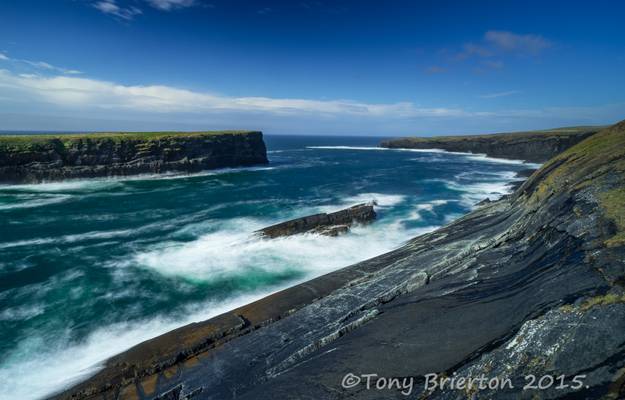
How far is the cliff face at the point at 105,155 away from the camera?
162ft

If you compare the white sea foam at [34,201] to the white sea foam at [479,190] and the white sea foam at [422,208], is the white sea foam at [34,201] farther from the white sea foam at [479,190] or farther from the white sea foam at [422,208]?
the white sea foam at [479,190]

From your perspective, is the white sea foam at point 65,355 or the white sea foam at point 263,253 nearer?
the white sea foam at point 65,355

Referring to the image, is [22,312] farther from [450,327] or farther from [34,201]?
[34,201]

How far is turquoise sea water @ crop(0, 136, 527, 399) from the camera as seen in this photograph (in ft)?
42.0

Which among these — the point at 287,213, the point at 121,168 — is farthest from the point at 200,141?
the point at 287,213

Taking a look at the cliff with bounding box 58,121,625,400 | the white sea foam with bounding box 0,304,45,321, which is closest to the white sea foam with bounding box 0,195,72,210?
the white sea foam with bounding box 0,304,45,321

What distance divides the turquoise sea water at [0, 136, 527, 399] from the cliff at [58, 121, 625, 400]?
285cm

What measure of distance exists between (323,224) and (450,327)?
1705 cm

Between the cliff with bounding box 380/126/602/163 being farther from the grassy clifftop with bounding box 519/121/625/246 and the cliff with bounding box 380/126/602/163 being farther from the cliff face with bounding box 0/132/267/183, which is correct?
the cliff face with bounding box 0/132/267/183

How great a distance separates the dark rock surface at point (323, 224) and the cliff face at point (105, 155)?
44.3 metres

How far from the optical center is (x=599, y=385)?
488 centimetres

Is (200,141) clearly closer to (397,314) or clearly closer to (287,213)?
(287,213)

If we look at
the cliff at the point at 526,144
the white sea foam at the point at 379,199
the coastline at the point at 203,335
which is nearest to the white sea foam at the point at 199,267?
the coastline at the point at 203,335

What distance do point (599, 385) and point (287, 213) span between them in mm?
27980
